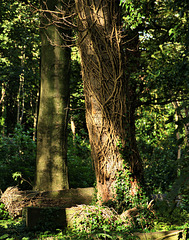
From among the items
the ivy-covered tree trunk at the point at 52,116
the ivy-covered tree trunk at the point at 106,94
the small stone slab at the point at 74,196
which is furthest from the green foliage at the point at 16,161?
the ivy-covered tree trunk at the point at 106,94

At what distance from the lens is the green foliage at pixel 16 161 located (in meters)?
8.02

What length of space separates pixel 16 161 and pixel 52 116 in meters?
2.46

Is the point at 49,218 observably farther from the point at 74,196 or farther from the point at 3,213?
the point at 3,213

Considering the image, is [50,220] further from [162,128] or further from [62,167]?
[162,128]

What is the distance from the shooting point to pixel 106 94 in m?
5.42

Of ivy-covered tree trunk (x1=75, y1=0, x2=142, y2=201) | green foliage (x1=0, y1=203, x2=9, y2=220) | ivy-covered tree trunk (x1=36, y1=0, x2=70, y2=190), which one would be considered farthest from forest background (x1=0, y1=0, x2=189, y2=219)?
green foliage (x1=0, y1=203, x2=9, y2=220)

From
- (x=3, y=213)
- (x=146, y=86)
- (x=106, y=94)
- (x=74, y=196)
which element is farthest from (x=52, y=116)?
(x=146, y=86)

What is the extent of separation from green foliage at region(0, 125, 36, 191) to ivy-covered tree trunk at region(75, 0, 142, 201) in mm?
3279

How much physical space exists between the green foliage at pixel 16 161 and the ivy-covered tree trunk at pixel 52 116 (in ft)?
4.11

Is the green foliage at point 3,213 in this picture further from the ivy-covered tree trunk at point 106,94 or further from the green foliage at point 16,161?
the ivy-covered tree trunk at point 106,94

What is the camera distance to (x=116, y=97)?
543cm

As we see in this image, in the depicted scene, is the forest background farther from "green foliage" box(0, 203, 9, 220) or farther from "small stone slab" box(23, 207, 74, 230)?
"small stone slab" box(23, 207, 74, 230)

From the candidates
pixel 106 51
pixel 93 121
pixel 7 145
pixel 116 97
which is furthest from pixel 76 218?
pixel 7 145

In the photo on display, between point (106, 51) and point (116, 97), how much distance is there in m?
0.84
